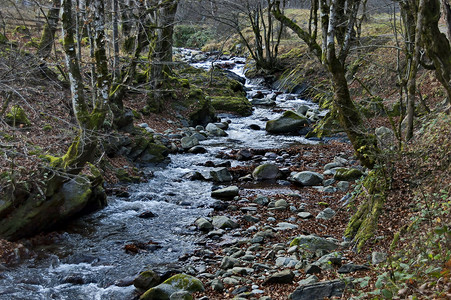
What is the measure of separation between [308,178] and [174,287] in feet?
21.0

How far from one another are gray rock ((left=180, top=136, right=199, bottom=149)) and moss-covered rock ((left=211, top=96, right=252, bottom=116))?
6.37 metres

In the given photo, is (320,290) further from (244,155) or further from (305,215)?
(244,155)

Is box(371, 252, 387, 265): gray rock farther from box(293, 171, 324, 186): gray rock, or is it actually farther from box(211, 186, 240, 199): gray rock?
box(293, 171, 324, 186): gray rock

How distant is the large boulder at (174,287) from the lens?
6180 millimetres

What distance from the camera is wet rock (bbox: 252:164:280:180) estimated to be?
12.4 meters

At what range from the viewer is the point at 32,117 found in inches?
472

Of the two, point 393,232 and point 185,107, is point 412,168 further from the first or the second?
point 185,107

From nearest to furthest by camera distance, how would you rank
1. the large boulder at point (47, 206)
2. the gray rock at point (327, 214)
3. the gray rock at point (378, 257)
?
1. the gray rock at point (378, 257)
2. the large boulder at point (47, 206)
3. the gray rock at point (327, 214)

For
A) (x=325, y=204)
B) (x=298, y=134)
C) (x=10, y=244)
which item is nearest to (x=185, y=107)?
(x=298, y=134)

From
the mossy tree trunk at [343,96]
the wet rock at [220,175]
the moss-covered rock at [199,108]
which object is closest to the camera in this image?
the mossy tree trunk at [343,96]

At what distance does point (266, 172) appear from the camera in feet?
40.6

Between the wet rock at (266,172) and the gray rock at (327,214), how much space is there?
3.36 metres

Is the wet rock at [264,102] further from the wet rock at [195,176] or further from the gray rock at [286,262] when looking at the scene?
the gray rock at [286,262]

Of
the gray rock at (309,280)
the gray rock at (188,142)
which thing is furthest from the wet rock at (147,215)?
the gray rock at (188,142)
